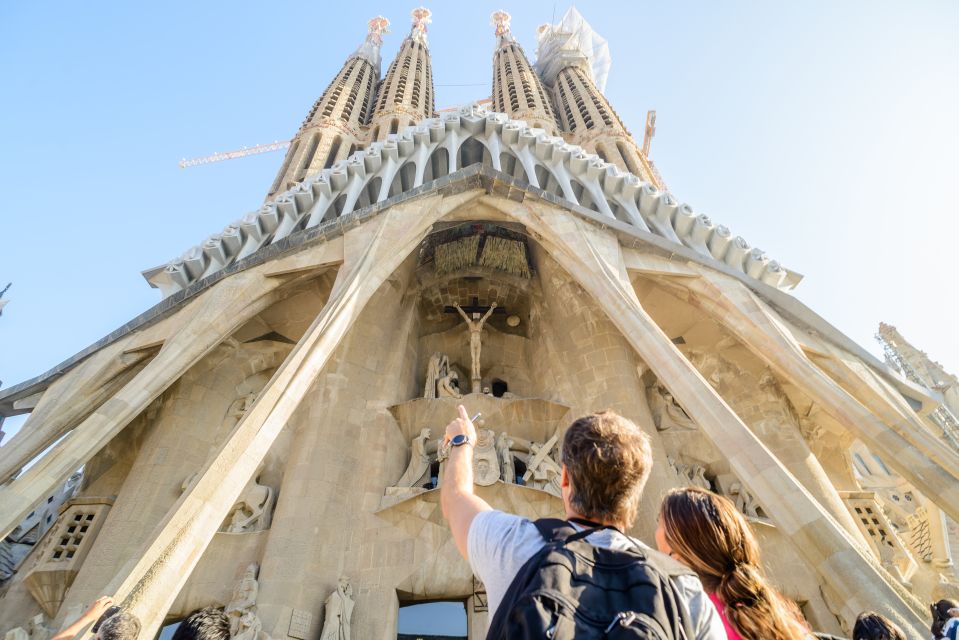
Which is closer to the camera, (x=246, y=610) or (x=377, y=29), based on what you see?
(x=246, y=610)

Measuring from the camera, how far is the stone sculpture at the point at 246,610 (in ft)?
19.8

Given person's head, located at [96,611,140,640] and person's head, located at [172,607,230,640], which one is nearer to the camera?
person's head, located at [172,607,230,640]

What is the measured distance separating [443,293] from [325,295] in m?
2.53

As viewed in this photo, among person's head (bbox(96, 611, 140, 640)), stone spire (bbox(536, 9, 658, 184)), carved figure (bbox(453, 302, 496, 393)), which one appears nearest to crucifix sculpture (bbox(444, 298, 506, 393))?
carved figure (bbox(453, 302, 496, 393))

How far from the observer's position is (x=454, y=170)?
11.9m

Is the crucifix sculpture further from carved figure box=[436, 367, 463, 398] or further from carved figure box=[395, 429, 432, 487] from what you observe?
carved figure box=[395, 429, 432, 487]

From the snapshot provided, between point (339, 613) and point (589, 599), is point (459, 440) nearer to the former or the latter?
point (589, 599)

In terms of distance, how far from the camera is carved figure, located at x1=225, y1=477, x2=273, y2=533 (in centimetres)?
766

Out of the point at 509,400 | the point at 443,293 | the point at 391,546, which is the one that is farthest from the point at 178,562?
the point at 443,293

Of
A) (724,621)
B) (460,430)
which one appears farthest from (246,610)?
(724,621)

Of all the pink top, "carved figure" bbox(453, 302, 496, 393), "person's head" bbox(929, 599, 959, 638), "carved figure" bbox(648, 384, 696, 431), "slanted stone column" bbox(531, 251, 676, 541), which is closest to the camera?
the pink top

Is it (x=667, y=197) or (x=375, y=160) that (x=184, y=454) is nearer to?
(x=375, y=160)

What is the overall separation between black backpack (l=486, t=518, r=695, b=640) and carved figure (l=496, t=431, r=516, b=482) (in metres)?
7.28

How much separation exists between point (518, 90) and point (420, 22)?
46.9 feet
